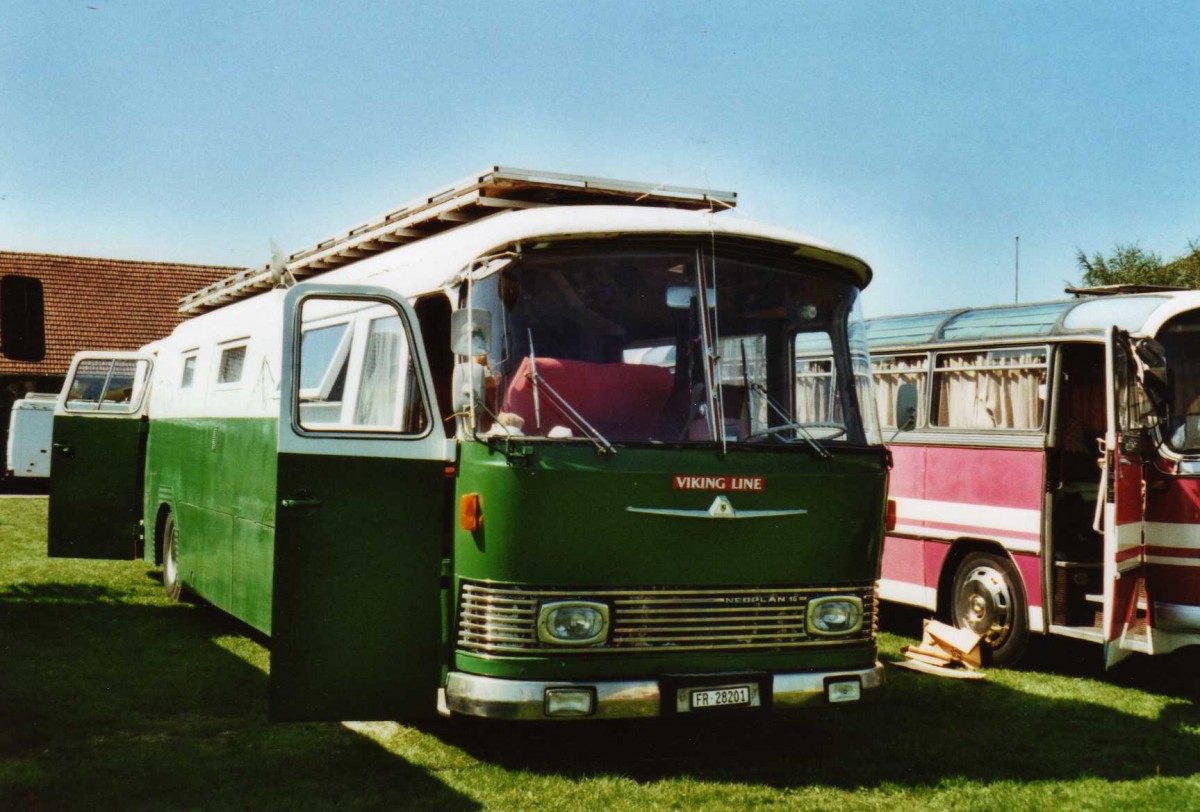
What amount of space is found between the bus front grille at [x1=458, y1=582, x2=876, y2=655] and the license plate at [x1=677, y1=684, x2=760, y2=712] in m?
0.22

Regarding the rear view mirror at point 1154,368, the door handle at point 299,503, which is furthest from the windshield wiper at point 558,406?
the rear view mirror at point 1154,368

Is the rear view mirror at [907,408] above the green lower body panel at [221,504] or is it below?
above

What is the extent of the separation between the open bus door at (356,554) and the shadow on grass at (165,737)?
0.46m

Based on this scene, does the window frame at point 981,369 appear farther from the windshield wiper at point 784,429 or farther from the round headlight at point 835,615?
the windshield wiper at point 784,429

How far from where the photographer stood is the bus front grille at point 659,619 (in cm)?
646

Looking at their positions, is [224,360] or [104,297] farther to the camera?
[104,297]

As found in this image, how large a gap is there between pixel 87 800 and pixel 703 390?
3738 mm

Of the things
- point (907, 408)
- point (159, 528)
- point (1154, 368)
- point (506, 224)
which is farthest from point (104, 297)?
point (1154, 368)

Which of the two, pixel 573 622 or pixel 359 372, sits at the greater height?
pixel 359 372

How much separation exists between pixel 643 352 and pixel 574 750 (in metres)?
2.40

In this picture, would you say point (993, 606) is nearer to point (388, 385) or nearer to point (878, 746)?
point (878, 746)

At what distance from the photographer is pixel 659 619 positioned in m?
6.68

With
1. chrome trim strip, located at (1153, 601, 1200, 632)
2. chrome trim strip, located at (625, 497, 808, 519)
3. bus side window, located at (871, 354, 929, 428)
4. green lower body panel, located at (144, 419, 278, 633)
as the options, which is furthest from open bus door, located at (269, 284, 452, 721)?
bus side window, located at (871, 354, 929, 428)

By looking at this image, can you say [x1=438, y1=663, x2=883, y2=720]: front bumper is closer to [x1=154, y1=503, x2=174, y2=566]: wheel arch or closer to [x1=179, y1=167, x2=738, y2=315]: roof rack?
[x1=179, y1=167, x2=738, y2=315]: roof rack
